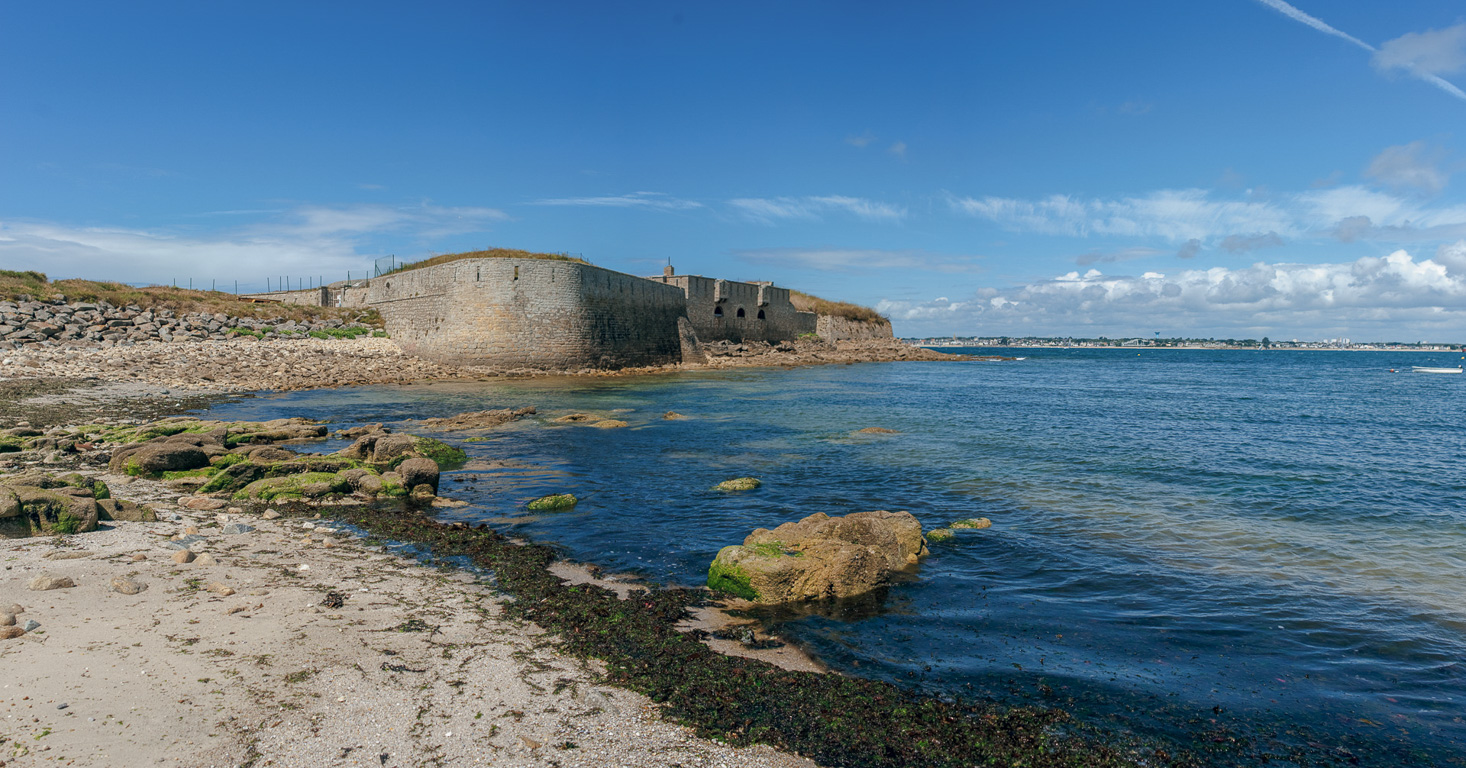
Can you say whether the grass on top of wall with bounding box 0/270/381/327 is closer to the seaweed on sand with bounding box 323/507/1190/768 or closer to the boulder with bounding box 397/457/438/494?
the boulder with bounding box 397/457/438/494

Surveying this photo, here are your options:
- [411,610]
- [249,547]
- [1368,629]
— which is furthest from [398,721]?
[1368,629]

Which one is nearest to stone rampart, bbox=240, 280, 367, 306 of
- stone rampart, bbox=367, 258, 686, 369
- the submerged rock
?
stone rampart, bbox=367, 258, 686, 369

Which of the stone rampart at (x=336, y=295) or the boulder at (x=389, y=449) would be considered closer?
the boulder at (x=389, y=449)

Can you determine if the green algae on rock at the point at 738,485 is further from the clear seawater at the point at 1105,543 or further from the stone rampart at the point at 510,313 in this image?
the stone rampart at the point at 510,313

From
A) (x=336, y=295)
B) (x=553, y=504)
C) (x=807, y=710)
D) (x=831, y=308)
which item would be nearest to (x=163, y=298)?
(x=336, y=295)

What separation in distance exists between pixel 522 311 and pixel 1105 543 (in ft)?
108

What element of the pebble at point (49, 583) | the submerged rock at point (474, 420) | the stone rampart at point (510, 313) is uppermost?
the stone rampart at point (510, 313)

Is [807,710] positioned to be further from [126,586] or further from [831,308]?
[831,308]

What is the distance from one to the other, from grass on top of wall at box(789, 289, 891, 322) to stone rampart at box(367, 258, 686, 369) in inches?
1468

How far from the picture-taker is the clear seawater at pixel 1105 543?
5305 mm

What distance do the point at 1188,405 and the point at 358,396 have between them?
3629 cm

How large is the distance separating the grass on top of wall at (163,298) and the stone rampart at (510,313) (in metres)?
4.49

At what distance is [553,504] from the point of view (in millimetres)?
10594

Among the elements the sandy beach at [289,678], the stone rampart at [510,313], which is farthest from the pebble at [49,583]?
the stone rampart at [510,313]
